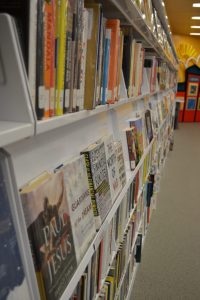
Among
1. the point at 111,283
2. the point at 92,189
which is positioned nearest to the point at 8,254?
the point at 92,189

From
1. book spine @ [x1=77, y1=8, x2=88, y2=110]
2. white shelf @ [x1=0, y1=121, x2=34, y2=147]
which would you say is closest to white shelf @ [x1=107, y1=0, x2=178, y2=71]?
book spine @ [x1=77, y1=8, x2=88, y2=110]

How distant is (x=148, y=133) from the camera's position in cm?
271

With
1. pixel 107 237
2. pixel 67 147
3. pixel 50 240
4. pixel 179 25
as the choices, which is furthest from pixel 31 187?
pixel 179 25

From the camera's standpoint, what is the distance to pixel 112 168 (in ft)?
4.79

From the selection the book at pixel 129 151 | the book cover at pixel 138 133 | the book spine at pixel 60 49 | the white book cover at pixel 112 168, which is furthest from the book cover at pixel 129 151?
the book spine at pixel 60 49

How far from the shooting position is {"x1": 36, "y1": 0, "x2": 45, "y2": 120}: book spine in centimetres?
63

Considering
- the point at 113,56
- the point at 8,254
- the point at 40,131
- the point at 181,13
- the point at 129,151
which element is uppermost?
the point at 181,13

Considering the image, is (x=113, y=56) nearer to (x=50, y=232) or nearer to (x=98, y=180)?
(x=98, y=180)

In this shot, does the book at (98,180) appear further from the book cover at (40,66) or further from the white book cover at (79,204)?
the book cover at (40,66)

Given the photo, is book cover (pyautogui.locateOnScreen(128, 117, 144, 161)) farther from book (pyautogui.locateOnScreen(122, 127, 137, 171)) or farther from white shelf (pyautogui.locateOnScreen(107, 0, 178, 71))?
white shelf (pyautogui.locateOnScreen(107, 0, 178, 71))

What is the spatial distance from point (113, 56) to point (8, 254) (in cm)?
90

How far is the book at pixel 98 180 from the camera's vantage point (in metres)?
1.17

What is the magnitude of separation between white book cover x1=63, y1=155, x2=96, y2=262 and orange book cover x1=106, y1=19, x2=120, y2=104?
343mm

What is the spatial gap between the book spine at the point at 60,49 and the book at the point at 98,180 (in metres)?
0.40
